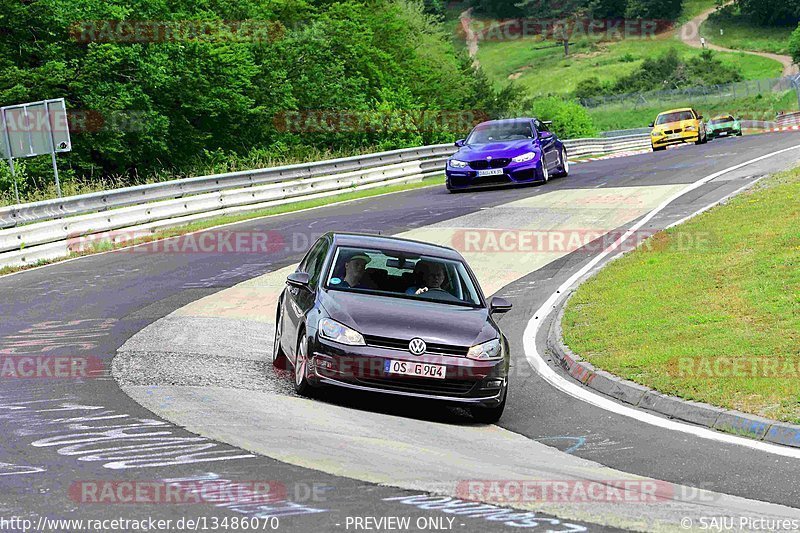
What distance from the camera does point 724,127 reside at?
54.9 meters

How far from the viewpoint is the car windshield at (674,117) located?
154 feet

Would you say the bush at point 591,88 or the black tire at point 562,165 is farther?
the bush at point 591,88

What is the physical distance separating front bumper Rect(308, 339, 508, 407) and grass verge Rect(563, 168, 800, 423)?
171 centimetres

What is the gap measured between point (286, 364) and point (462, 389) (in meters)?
2.50

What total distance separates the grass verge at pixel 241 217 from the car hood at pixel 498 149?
3.54 meters

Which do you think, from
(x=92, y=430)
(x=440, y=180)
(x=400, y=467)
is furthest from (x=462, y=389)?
(x=440, y=180)

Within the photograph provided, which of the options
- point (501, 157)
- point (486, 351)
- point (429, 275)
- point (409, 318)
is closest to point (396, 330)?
point (409, 318)

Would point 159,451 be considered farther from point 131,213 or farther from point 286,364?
point 131,213

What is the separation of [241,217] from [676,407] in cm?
1765

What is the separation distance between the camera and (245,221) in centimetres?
2558

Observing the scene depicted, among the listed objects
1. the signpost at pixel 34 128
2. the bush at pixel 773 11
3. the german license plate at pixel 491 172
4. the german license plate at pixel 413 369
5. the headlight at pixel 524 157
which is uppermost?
the bush at pixel 773 11

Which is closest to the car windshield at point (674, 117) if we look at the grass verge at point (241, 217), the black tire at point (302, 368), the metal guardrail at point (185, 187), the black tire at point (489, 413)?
the metal guardrail at point (185, 187)

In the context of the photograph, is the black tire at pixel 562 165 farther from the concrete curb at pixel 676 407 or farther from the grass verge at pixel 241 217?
the concrete curb at pixel 676 407

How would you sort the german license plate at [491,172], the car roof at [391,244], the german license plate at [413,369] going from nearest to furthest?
the german license plate at [413,369], the car roof at [391,244], the german license plate at [491,172]
